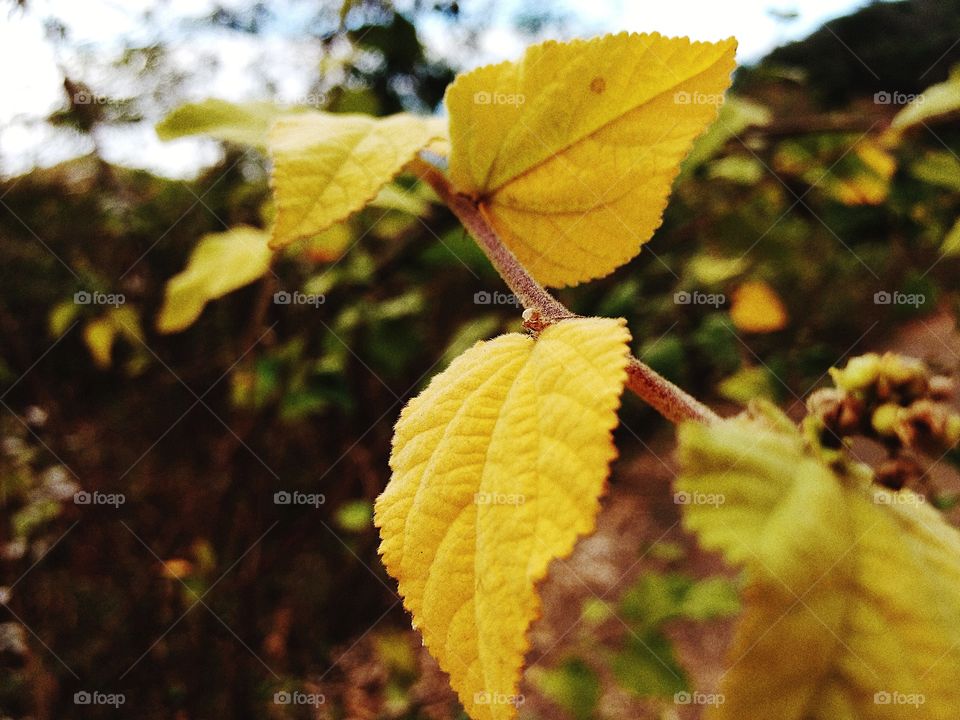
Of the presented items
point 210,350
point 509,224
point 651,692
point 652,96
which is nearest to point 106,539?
point 210,350

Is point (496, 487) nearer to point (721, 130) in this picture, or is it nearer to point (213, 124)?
point (213, 124)

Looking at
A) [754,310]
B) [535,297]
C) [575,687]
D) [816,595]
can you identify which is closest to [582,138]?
[535,297]

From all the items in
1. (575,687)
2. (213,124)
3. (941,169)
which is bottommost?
(575,687)

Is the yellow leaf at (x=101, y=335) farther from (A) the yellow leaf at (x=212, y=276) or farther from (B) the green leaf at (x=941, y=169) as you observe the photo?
(B) the green leaf at (x=941, y=169)

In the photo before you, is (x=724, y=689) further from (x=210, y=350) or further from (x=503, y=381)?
(x=210, y=350)

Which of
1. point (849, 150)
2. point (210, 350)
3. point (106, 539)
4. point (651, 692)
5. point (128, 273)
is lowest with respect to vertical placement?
point (651, 692)

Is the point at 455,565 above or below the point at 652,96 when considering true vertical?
below

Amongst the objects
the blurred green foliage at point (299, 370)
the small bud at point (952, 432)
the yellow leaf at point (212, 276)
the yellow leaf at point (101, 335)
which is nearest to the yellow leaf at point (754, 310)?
the blurred green foliage at point (299, 370)
